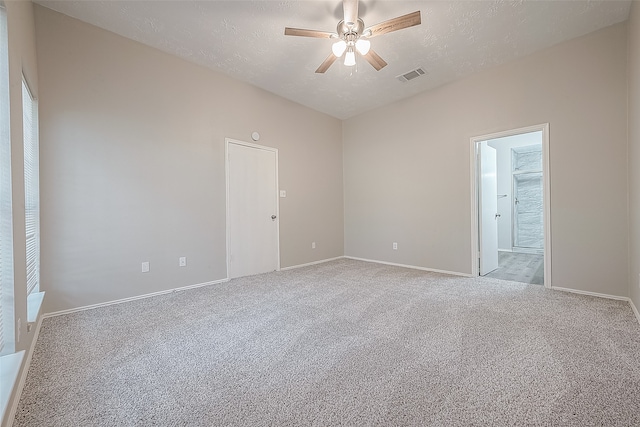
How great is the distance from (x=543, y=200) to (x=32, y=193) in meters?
5.33

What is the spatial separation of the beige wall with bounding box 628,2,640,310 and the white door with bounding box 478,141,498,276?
1.45 meters

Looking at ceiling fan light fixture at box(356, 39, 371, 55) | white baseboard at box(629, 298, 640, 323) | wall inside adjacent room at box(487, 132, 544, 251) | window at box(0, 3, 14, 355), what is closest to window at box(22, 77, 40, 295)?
window at box(0, 3, 14, 355)

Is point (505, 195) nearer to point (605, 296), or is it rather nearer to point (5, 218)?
point (605, 296)

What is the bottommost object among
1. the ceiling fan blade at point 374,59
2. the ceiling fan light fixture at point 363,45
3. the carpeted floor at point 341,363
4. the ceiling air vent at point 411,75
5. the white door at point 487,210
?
the carpeted floor at point 341,363

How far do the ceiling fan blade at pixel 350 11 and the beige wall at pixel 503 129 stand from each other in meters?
2.32

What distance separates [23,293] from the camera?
5.86 feet

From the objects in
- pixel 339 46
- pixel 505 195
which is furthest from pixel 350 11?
pixel 505 195

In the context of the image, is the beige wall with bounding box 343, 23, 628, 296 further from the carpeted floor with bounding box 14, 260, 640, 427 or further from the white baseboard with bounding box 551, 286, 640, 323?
the carpeted floor with bounding box 14, 260, 640, 427

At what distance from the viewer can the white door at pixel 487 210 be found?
394cm

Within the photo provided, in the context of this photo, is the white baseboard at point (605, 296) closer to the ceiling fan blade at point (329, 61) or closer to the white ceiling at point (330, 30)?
the white ceiling at point (330, 30)

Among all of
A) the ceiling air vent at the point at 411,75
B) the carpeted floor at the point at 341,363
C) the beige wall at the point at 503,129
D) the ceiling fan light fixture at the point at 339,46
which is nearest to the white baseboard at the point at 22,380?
the carpeted floor at the point at 341,363

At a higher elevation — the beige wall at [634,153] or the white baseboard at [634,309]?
the beige wall at [634,153]

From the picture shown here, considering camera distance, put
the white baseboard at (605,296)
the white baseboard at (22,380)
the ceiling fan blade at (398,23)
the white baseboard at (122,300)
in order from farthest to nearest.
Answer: the white baseboard at (122,300) → the white baseboard at (605,296) → the ceiling fan blade at (398,23) → the white baseboard at (22,380)

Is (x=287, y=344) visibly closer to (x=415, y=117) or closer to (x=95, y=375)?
(x=95, y=375)
